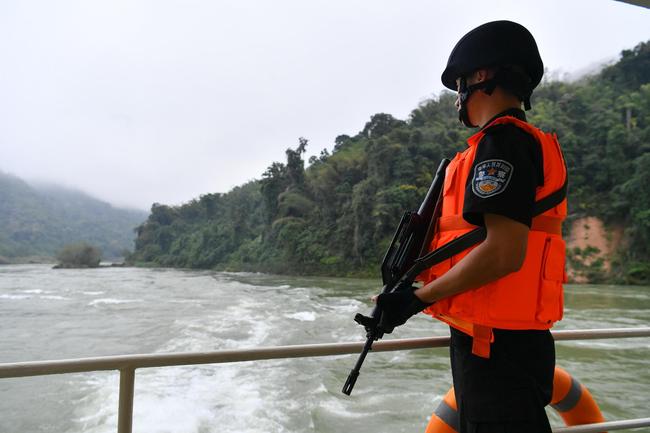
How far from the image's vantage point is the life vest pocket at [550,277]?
804 millimetres

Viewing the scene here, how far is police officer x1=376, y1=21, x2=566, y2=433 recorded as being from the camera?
2.45 feet

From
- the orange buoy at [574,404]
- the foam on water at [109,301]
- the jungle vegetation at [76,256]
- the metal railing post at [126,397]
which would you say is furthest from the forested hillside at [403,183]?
the metal railing post at [126,397]

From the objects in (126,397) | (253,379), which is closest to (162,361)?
(126,397)

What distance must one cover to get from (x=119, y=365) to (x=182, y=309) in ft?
50.3

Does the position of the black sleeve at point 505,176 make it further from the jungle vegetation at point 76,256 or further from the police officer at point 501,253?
the jungle vegetation at point 76,256

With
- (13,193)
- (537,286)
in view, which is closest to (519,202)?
(537,286)

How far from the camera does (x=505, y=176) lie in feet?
2.43

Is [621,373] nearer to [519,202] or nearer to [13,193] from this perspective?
[519,202]

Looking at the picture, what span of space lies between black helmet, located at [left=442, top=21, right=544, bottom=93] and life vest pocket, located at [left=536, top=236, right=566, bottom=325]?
32 cm

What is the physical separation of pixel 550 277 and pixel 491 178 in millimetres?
228

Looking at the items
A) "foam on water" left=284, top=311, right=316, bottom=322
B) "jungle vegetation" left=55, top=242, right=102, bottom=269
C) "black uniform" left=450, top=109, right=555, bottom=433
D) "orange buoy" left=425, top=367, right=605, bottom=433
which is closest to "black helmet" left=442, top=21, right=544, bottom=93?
"black uniform" left=450, top=109, right=555, bottom=433

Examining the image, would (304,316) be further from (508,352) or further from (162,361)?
(508,352)

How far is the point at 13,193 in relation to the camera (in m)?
62.5

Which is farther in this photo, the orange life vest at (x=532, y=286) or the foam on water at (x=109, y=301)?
the foam on water at (x=109, y=301)
